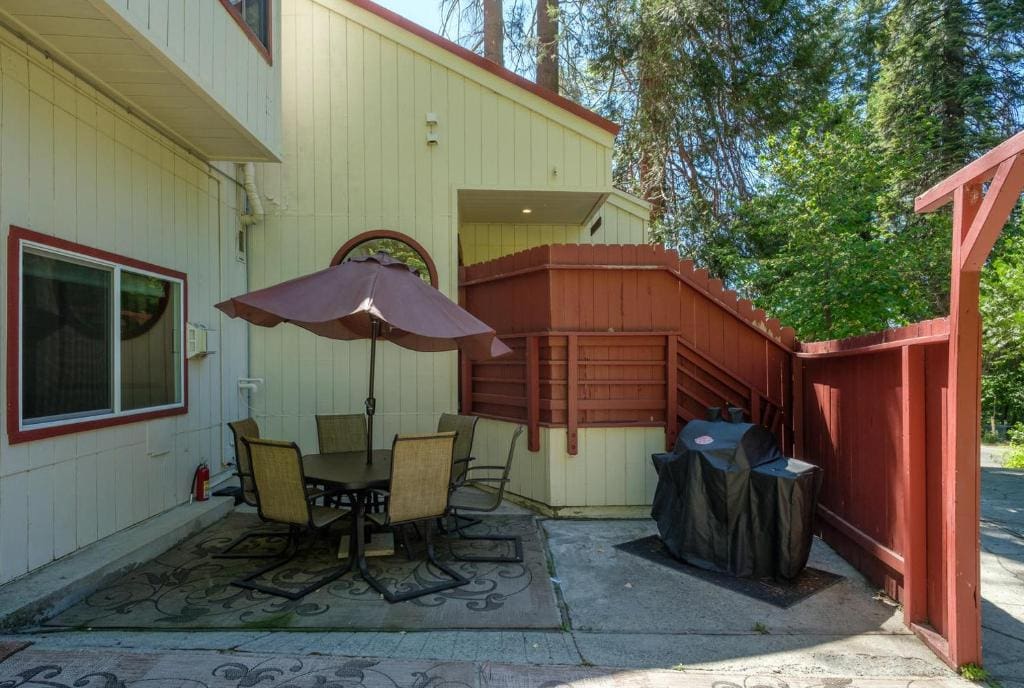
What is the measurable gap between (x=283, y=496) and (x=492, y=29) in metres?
10.1

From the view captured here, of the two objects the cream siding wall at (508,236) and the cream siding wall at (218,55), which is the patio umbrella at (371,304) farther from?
the cream siding wall at (508,236)

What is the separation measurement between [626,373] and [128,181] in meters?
4.37

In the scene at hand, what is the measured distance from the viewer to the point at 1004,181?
259 centimetres

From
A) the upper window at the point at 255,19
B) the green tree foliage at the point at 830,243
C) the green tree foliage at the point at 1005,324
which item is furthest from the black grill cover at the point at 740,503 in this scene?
the green tree foliage at the point at 1005,324

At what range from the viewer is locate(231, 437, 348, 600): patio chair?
358cm

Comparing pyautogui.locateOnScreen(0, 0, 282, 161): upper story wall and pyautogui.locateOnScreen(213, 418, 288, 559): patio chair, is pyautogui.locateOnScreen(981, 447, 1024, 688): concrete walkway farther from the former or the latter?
pyautogui.locateOnScreen(0, 0, 282, 161): upper story wall

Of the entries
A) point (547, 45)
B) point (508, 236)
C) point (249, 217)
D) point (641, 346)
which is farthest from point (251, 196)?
point (547, 45)

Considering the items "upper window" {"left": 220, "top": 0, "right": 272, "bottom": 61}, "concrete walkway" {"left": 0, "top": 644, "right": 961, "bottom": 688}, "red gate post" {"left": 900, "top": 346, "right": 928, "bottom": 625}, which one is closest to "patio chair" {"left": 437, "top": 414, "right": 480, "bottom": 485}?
"concrete walkway" {"left": 0, "top": 644, "right": 961, "bottom": 688}

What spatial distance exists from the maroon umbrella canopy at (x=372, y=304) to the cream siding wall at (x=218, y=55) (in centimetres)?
162

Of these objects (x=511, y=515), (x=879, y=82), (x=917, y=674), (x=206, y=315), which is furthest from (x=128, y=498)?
(x=879, y=82)

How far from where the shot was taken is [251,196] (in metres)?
6.29

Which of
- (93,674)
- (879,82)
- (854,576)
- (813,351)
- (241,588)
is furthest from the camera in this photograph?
(879,82)

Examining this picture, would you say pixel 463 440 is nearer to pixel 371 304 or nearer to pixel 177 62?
pixel 371 304

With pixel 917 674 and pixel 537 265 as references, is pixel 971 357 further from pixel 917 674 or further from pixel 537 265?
pixel 537 265
